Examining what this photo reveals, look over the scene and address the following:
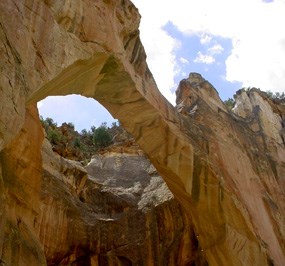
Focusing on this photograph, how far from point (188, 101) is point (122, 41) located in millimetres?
4546

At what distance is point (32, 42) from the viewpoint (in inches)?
233

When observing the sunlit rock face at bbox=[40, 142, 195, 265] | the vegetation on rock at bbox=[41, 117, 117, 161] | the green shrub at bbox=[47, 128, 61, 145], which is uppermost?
the vegetation on rock at bbox=[41, 117, 117, 161]

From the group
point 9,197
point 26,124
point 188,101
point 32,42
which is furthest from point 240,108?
point 32,42

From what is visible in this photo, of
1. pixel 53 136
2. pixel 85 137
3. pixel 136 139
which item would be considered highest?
pixel 85 137

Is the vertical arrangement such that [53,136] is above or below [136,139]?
above

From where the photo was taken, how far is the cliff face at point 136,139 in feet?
20.1

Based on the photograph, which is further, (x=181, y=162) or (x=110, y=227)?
(x=110, y=227)

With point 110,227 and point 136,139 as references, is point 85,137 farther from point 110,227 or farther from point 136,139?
point 136,139

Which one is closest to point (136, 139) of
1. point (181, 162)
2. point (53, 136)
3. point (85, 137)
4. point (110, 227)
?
point (181, 162)

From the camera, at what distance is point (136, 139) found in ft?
35.0

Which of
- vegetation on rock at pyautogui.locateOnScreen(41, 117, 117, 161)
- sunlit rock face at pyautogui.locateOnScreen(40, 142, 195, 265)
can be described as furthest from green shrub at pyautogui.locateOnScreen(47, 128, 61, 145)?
sunlit rock face at pyautogui.locateOnScreen(40, 142, 195, 265)

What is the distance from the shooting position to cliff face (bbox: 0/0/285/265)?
6.14m

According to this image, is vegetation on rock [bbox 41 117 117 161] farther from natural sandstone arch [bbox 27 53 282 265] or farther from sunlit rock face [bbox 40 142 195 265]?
natural sandstone arch [bbox 27 53 282 265]

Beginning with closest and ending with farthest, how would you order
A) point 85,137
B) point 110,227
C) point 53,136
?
point 110,227 → point 53,136 → point 85,137
